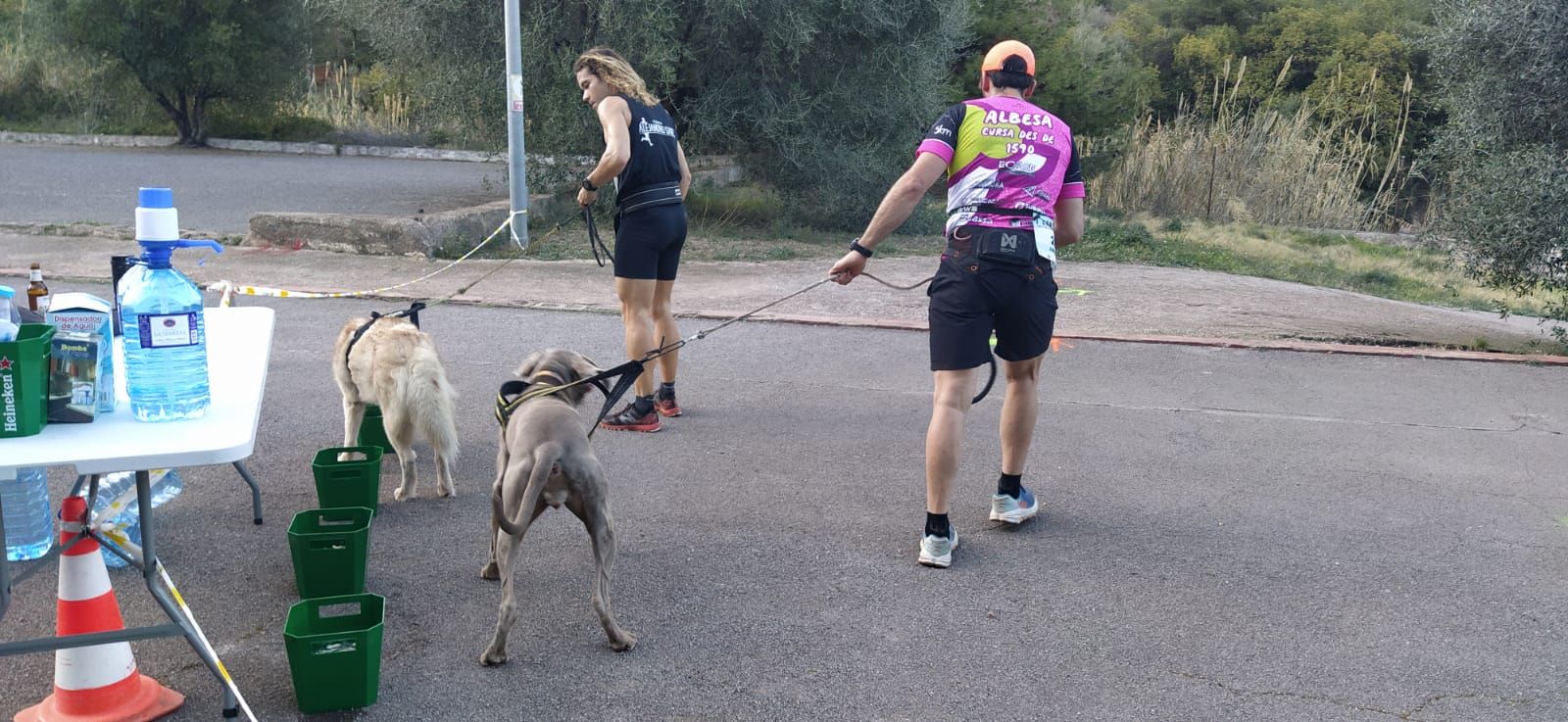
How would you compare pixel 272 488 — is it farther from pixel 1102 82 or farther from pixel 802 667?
pixel 1102 82

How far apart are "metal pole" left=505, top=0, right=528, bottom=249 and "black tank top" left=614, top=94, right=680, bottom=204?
18.0ft

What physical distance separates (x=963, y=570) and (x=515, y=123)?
8.68 m

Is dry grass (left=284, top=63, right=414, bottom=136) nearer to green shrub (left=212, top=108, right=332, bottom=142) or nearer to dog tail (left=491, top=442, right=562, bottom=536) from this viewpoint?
green shrub (left=212, top=108, right=332, bottom=142)

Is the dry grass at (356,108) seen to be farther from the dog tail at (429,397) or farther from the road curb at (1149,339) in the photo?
the dog tail at (429,397)

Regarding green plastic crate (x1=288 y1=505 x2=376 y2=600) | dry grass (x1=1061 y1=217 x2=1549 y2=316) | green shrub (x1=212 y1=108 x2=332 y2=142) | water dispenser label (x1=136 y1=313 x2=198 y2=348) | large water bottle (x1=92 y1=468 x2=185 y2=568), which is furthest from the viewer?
green shrub (x1=212 y1=108 x2=332 y2=142)

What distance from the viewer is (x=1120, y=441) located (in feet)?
20.9

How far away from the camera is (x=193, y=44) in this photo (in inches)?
944

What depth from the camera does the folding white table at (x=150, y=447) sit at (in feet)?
8.75

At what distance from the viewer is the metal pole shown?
1160 centimetres

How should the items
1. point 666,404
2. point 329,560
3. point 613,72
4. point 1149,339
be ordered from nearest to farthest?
point 329,560, point 613,72, point 666,404, point 1149,339

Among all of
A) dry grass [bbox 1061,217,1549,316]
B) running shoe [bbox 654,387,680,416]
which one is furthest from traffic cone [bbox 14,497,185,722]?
dry grass [bbox 1061,217,1549,316]

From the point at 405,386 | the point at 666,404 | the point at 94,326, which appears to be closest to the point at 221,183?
the point at 666,404

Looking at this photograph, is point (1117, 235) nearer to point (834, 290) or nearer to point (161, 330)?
point (834, 290)

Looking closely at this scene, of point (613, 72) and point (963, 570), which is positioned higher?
point (613, 72)
